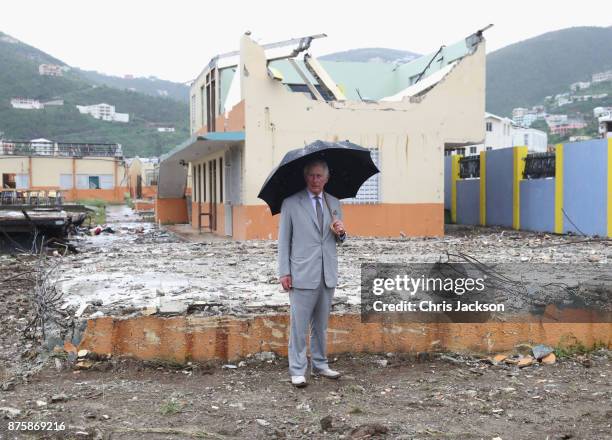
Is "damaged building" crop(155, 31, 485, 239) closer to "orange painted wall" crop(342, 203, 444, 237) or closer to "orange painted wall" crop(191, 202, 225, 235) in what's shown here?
"orange painted wall" crop(342, 203, 444, 237)

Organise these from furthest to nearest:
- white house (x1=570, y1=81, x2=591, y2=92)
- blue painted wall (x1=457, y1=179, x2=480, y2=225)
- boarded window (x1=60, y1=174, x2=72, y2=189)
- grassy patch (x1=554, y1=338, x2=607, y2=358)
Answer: white house (x1=570, y1=81, x2=591, y2=92) < boarded window (x1=60, y1=174, x2=72, y2=189) < blue painted wall (x1=457, y1=179, x2=480, y2=225) < grassy patch (x1=554, y1=338, x2=607, y2=358)

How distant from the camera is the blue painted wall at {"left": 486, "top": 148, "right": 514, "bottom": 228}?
778 inches

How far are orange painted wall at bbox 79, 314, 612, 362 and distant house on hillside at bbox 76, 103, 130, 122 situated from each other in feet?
357

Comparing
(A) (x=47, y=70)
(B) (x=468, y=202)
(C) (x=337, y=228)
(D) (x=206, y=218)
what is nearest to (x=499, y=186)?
(B) (x=468, y=202)

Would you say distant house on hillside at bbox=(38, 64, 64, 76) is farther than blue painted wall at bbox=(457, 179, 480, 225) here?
Yes

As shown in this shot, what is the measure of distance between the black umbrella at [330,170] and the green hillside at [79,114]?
89.5 m

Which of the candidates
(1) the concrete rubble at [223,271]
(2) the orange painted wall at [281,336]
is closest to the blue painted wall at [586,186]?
(1) the concrete rubble at [223,271]

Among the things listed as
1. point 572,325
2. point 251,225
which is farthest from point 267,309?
point 251,225

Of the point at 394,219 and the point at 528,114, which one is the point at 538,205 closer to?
the point at 394,219

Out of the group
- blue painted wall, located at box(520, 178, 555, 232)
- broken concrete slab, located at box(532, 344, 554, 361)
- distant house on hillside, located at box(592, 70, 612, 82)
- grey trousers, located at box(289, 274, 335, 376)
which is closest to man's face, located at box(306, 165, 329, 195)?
grey trousers, located at box(289, 274, 335, 376)

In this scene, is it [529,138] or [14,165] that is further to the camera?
[529,138]

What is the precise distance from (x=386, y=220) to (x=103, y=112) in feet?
341

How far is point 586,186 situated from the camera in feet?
53.4

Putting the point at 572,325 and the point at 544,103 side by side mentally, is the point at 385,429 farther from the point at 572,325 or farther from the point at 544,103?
the point at 544,103
